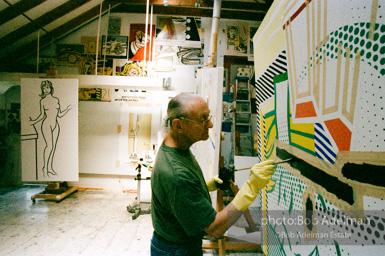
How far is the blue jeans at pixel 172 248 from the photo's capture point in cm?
95

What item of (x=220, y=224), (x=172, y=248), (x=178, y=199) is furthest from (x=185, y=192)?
(x=172, y=248)

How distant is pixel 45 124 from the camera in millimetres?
3555

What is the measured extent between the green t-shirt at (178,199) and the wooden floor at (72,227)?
1.70 meters

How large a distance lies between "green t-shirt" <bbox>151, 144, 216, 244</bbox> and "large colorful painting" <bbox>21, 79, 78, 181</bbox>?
3.13 m

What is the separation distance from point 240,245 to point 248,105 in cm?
250

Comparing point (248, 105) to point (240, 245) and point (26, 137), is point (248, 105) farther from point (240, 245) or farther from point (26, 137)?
point (26, 137)

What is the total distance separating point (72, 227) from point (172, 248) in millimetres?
2518

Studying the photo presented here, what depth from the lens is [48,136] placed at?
3.56 metres

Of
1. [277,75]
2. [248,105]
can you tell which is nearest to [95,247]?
[277,75]

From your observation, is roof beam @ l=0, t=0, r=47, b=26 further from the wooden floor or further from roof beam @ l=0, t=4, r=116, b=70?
the wooden floor

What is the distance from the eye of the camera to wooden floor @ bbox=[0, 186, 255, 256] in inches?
92.6

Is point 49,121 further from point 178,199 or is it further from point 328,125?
point 328,125

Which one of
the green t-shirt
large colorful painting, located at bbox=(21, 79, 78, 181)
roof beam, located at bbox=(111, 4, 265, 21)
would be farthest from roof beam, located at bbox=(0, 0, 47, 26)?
the green t-shirt

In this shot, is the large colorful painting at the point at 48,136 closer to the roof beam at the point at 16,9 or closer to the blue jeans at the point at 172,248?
the roof beam at the point at 16,9
